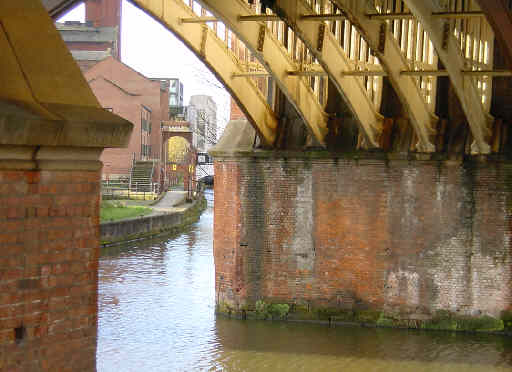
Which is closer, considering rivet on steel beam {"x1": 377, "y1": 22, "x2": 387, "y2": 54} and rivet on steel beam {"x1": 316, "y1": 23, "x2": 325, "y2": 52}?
rivet on steel beam {"x1": 377, "y1": 22, "x2": 387, "y2": 54}

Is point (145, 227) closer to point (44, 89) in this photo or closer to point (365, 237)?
point (365, 237)

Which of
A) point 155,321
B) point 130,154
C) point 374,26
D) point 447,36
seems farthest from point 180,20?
point 130,154

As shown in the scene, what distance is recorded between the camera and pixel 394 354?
11.9m

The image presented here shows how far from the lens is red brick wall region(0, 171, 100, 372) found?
3.38 metres

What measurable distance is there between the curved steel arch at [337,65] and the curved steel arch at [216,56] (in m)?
1.74

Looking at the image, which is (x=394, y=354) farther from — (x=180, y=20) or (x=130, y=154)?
(x=130, y=154)

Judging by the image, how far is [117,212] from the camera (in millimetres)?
30672

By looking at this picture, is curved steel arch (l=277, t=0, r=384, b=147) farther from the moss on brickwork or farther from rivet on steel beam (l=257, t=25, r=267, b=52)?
the moss on brickwork

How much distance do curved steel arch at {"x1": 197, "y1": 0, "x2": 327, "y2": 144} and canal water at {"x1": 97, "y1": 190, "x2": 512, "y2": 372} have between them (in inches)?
137

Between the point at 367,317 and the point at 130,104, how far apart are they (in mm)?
41614

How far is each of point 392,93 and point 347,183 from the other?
6.15 ft

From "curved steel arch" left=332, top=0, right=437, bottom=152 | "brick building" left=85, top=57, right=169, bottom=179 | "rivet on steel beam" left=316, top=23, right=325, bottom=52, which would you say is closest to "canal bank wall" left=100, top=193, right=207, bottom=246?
"curved steel arch" left=332, top=0, right=437, bottom=152

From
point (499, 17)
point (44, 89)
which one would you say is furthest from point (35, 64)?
point (499, 17)

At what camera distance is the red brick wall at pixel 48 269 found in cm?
338
